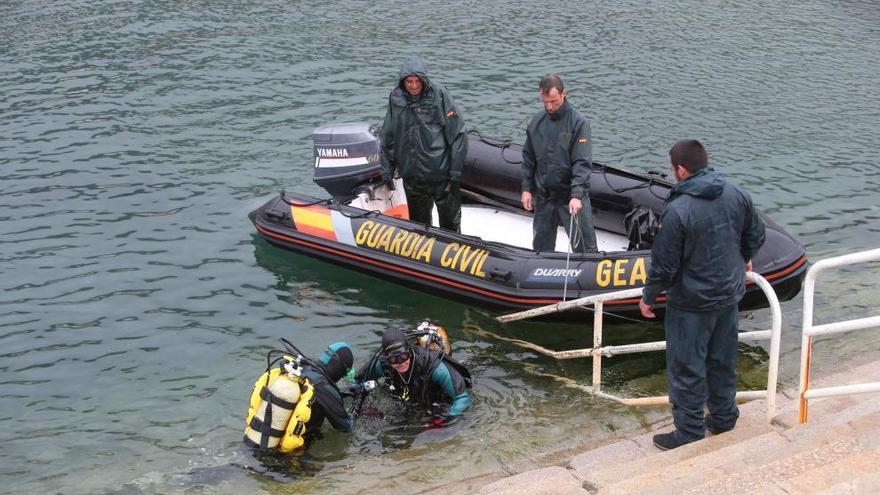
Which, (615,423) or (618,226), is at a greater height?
(618,226)

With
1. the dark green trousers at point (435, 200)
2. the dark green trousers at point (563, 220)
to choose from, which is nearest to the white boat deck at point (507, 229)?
the dark green trousers at point (435, 200)

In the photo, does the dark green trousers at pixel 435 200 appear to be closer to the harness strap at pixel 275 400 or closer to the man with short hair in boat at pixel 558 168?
the man with short hair in boat at pixel 558 168

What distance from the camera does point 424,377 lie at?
6.64 m

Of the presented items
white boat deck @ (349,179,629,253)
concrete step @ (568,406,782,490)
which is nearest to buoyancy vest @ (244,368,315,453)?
concrete step @ (568,406,782,490)

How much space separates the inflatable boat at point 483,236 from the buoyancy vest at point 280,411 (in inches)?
99.8

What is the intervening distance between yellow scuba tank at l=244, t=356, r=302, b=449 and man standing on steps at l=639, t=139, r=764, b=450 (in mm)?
2360

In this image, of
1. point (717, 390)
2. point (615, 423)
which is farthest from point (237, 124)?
point (717, 390)

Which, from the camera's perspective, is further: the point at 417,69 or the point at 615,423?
the point at 417,69

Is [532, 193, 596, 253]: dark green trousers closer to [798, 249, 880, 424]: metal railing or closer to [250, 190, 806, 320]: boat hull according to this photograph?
[250, 190, 806, 320]: boat hull

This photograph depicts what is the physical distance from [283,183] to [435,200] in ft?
11.3

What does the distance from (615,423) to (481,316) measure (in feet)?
7.26

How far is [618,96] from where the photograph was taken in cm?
1405

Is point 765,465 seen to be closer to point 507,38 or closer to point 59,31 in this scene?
point 507,38

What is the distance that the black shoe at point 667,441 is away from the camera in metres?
5.39
